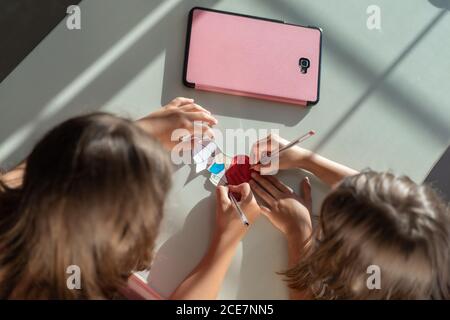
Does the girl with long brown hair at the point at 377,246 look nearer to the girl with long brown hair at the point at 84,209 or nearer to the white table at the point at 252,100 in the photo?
the white table at the point at 252,100

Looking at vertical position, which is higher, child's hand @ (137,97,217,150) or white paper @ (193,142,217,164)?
child's hand @ (137,97,217,150)

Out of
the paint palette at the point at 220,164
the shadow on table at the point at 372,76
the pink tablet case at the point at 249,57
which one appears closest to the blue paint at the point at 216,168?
the paint palette at the point at 220,164

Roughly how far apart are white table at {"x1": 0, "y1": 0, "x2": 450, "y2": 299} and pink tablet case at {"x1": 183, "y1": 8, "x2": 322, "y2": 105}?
21 millimetres

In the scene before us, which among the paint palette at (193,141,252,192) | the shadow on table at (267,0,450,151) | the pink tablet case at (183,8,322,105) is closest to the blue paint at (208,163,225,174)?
the paint palette at (193,141,252,192)

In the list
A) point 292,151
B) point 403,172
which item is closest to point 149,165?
point 292,151

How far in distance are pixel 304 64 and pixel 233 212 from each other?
29cm

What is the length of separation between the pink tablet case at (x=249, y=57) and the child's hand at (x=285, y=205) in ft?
0.47

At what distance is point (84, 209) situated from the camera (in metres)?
0.53

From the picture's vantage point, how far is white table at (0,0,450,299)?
72 cm

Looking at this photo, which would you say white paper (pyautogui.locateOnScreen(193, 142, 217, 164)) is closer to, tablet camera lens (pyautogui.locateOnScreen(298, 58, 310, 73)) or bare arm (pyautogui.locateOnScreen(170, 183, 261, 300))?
bare arm (pyautogui.locateOnScreen(170, 183, 261, 300))

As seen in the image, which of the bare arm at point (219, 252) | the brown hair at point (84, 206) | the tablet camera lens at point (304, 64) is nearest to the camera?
the brown hair at point (84, 206)

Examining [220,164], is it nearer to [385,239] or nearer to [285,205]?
[285,205]

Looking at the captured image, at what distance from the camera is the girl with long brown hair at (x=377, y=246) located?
0.59 meters
